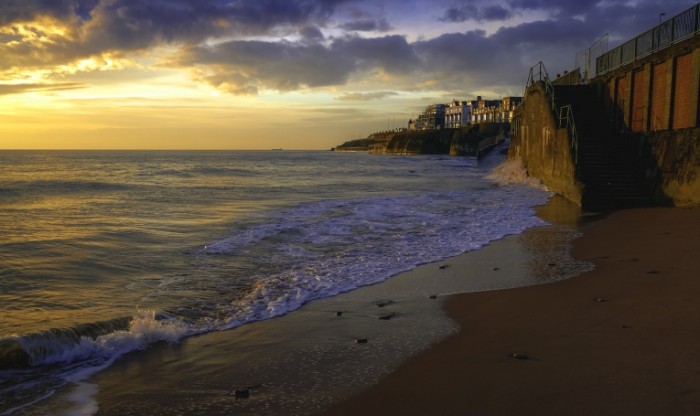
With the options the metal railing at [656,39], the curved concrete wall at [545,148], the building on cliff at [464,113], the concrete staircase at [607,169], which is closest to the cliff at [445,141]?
the building on cliff at [464,113]

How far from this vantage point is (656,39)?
1875 centimetres

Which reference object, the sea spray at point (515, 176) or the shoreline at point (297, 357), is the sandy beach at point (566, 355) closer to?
the shoreline at point (297, 357)

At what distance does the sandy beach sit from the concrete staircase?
29.2ft

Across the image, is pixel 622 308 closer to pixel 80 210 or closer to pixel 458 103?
pixel 80 210

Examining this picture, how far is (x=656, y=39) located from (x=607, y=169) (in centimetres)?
559

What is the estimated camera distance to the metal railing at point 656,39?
1600 centimetres

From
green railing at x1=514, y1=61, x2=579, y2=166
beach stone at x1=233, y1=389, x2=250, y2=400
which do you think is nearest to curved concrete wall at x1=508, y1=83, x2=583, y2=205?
green railing at x1=514, y1=61, x2=579, y2=166

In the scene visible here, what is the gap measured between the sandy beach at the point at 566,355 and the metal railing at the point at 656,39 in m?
12.0

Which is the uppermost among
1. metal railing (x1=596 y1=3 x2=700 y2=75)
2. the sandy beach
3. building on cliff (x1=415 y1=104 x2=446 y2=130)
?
building on cliff (x1=415 y1=104 x2=446 y2=130)

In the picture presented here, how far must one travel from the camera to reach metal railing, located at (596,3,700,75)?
52.5 ft

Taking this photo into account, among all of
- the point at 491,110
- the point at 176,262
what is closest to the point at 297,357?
the point at 176,262

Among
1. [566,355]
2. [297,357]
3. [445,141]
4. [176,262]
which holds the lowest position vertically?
[176,262]

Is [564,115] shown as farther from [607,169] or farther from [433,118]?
[433,118]

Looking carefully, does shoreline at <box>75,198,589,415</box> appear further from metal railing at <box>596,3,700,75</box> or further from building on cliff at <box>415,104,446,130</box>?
building on cliff at <box>415,104,446,130</box>
